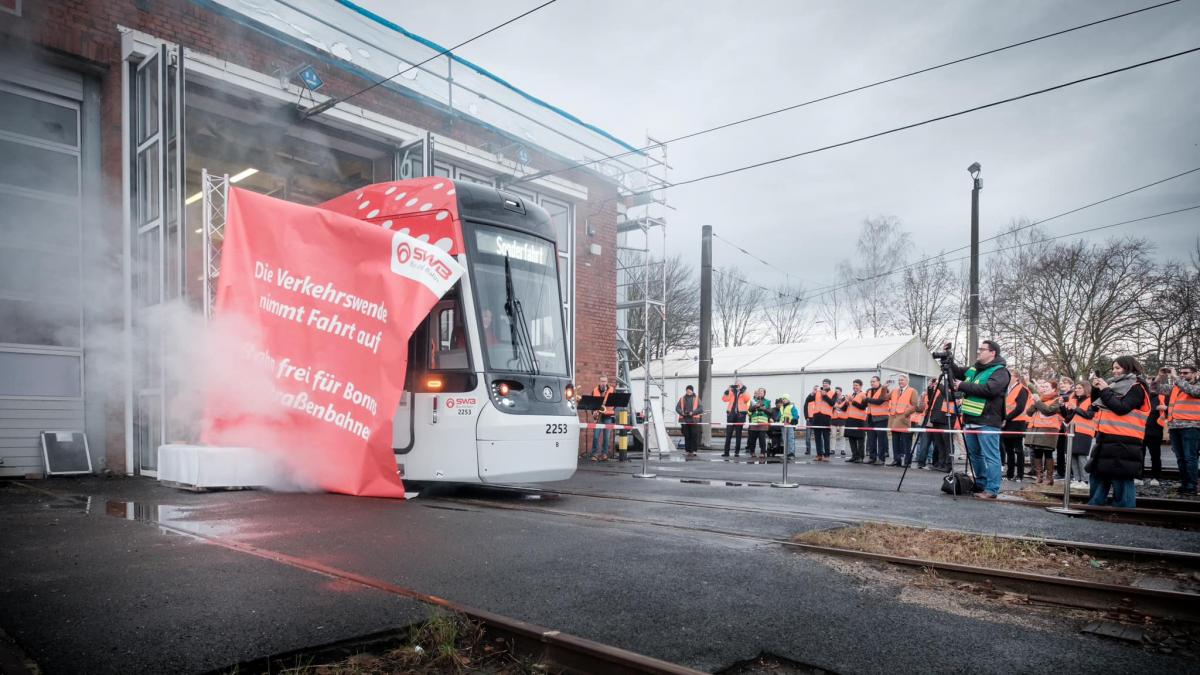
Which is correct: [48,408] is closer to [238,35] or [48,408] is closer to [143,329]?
[143,329]

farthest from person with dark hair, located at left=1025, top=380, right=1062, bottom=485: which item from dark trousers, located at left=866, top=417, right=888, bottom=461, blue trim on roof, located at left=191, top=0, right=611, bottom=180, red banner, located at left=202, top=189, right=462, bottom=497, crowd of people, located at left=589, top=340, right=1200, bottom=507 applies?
blue trim on roof, located at left=191, top=0, right=611, bottom=180

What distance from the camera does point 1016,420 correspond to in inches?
486

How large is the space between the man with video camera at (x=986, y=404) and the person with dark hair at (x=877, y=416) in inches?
268

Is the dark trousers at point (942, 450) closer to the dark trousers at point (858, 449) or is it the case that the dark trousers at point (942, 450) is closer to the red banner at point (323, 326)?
the dark trousers at point (858, 449)

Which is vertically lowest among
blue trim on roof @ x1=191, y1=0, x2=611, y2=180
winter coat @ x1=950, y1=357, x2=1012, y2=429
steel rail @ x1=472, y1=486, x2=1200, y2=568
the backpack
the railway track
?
the backpack

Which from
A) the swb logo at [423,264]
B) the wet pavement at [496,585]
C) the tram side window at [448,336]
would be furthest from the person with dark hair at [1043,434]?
the swb logo at [423,264]

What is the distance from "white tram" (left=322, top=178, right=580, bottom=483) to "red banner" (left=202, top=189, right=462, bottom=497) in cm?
50

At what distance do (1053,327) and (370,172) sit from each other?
89.0ft

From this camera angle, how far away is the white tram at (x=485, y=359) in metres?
7.43

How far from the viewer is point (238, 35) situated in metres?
11.2

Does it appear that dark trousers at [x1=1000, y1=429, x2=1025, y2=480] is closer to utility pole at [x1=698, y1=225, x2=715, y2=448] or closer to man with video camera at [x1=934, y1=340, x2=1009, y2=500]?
man with video camera at [x1=934, y1=340, x2=1009, y2=500]

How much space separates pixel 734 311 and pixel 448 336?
4221 cm

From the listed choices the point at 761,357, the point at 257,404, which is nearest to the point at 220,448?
the point at 257,404

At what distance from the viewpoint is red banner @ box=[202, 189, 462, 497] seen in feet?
23.5
